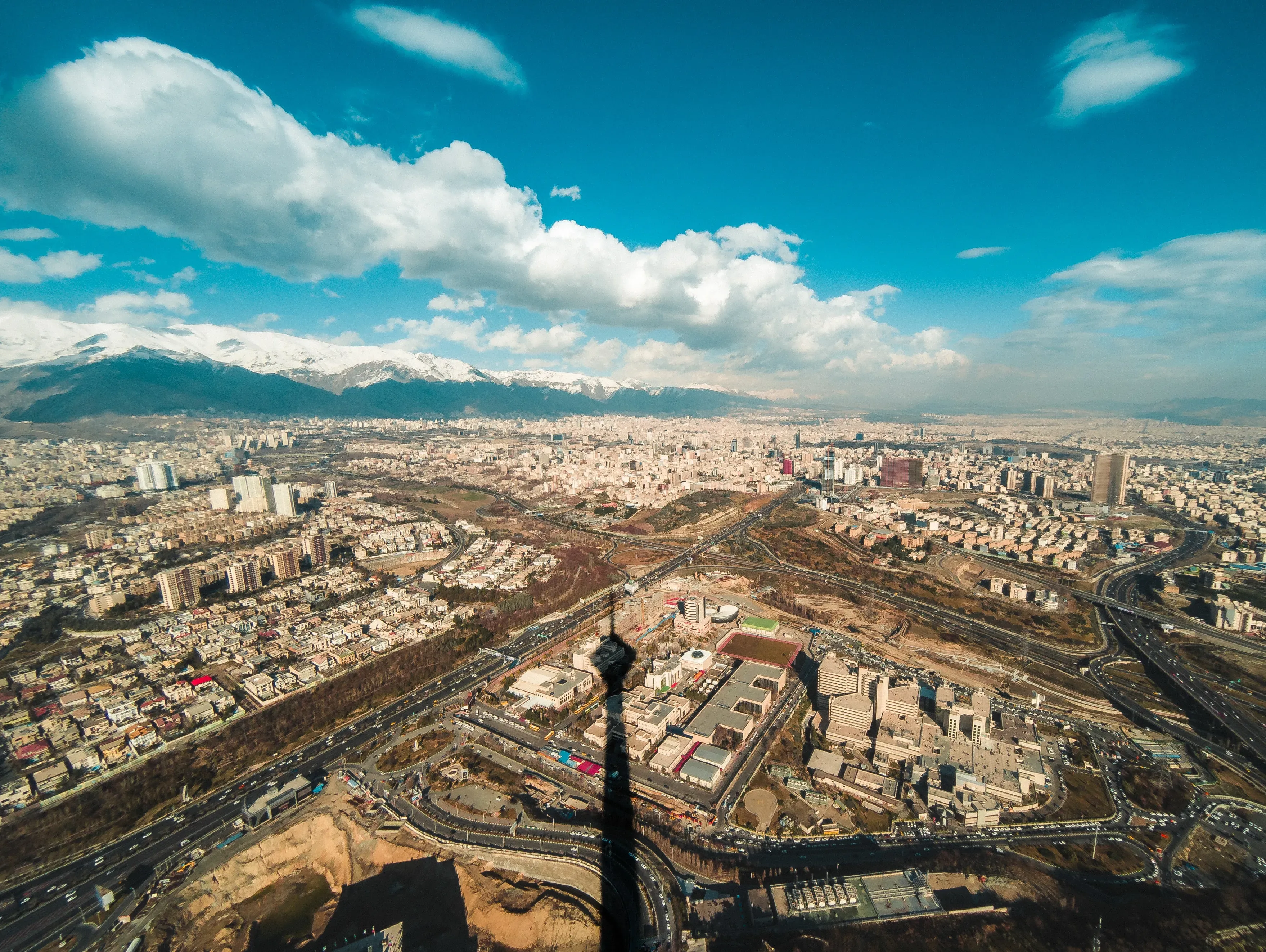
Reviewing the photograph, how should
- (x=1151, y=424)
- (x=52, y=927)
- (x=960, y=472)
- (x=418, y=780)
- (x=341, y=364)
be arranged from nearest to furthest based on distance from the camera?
1. (x=52, y=927)
2. (x=418, y=780)
3. (x=960, y=472)
4. (x=1151, y=424)
5. (x=341, y=364)

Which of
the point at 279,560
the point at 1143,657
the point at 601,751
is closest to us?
the point at 601,751

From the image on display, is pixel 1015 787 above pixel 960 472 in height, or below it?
below

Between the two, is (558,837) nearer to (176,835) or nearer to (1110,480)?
(176,835)

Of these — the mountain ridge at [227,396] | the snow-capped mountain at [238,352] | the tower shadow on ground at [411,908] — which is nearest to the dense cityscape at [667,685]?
the tower shadow on ground at [411,908]

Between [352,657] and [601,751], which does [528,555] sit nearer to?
[352,657]

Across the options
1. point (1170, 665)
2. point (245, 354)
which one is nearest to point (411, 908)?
point (1170, 665)

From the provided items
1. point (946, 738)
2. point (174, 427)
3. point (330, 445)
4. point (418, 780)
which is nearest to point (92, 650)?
point (418, 780)

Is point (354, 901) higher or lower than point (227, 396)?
lower
